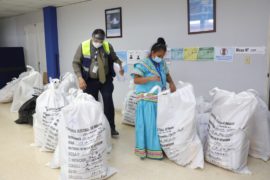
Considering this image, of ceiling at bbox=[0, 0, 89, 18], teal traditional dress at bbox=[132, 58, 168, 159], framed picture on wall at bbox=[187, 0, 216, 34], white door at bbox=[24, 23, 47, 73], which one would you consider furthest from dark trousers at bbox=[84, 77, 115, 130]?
white door at bbox=[24, 23, 47, 73]

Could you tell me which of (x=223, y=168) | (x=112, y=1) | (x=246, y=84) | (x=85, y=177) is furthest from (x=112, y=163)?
(x=112, y=1)

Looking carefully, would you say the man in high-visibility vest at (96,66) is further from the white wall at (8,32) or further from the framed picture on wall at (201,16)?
the white wall at (8,32)

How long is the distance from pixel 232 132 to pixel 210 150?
276 mm

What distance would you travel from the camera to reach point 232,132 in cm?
Result: 217

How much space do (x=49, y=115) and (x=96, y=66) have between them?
28.3 inches

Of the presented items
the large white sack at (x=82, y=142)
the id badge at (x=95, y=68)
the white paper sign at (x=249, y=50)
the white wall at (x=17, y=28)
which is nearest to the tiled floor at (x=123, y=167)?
the large white sack at (x=82, y=142)

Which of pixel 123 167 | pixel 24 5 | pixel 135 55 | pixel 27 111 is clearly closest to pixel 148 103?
pixel 123 167

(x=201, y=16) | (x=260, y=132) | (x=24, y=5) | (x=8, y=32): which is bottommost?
(x=260, y=132)

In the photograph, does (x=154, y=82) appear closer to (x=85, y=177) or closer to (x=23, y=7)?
(x=85, y=177)

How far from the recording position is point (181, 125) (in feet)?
7.39

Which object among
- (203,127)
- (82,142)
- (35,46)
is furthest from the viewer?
(35,46)

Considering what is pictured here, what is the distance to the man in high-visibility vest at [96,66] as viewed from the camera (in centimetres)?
283

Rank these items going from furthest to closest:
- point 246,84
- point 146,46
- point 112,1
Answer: point 112,1 < point 146,46 < point 246,84

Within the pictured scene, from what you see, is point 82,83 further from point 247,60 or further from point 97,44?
point 247,60
